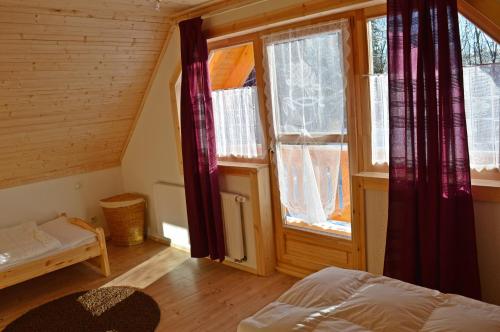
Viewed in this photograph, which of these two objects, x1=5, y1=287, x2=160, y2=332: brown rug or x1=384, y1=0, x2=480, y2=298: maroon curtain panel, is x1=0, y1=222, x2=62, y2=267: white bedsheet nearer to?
x1=5, y1=287, x2=160, y2=332: brown rug

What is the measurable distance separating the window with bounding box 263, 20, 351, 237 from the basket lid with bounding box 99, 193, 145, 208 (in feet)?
6.00

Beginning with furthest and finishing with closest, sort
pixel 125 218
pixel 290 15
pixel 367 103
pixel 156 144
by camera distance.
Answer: pixel 125 218
pixel 156 144
pixel 290 15
pixel 367 103

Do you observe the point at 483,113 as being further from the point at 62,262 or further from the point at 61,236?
the point at 61,236

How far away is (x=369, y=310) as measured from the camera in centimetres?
182

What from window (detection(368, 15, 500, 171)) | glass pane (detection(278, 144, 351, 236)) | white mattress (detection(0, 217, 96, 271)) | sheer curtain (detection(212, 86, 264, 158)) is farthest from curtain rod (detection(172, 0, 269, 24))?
white mattress (detection(0, 217, 96, 271))

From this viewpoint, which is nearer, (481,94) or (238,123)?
(481,94)

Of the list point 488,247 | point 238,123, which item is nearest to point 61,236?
point 238,123

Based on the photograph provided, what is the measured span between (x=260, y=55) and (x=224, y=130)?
760 mm

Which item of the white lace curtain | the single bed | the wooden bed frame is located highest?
the white lace curtain

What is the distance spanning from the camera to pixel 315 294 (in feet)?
6.68

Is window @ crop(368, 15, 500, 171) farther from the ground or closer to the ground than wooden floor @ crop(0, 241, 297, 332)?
farther from the ground

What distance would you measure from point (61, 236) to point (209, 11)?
7.45 ft

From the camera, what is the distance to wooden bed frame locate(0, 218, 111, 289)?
11.2 ft

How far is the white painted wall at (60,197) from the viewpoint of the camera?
4.34m
